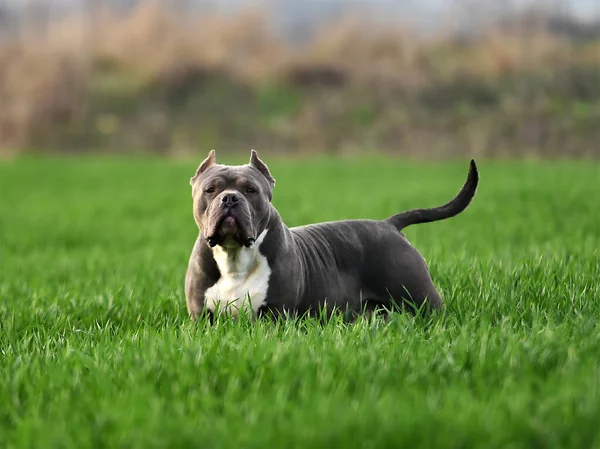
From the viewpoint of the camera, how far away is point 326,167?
745 inches

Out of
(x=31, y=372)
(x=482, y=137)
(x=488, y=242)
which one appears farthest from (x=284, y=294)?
(x=482, y=137)

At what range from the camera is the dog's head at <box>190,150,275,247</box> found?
4020 millimetres

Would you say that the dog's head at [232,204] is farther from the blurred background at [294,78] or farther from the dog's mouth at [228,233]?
the blurred background at [294,78]

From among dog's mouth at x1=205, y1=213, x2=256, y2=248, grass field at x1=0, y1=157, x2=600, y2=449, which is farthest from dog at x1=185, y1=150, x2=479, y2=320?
grass field at x1=0, y1=157, x2=600, y2=449

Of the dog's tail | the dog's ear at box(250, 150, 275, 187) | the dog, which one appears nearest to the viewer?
the dog

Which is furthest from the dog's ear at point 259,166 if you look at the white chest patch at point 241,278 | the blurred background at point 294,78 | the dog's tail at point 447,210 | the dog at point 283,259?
the blurred background at point 294,78

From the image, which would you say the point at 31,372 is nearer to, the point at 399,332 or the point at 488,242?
the point at 399,332

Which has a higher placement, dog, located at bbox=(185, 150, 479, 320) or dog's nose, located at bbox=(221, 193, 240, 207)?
dog's nose, located at bbox=(221, 193, 240, 207)

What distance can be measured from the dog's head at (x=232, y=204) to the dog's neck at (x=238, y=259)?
77 mm

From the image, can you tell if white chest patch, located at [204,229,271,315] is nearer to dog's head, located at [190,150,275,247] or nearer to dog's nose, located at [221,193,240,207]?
dog's head, located at [190,150,275,247]

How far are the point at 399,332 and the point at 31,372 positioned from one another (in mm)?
1710

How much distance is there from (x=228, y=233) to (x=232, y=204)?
15 centimetres

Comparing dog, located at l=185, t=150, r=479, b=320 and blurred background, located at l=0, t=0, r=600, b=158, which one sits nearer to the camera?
dog, located at l=185, t=150, r=479, b=320

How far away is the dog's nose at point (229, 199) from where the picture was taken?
4.01m
